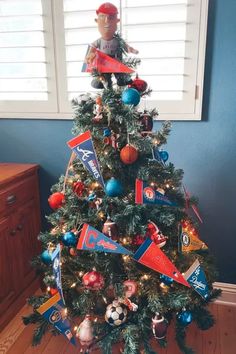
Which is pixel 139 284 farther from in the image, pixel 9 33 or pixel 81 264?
pixel 9 33

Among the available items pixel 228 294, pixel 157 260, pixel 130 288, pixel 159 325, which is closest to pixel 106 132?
pixel 157 260

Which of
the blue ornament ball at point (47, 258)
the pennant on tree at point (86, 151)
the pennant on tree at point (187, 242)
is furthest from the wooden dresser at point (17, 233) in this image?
the pennant on tree at point (187, 242)

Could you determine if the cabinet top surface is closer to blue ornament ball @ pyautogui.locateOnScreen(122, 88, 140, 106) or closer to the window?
the window

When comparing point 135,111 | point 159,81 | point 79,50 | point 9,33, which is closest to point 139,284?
point 135,111

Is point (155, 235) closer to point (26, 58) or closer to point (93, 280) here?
point (93, 280)

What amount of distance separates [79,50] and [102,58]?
59cm

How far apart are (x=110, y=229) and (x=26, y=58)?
1.23 metres

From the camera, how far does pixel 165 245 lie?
4.41 ft

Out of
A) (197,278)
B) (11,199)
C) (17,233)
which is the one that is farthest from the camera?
(17,233)

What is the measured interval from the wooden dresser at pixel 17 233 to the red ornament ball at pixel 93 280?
1.98ft

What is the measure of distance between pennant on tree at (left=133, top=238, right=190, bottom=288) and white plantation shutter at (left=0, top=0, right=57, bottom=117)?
1.11m

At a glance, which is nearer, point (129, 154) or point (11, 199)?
point (129, 154)

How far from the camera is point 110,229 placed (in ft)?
4.08

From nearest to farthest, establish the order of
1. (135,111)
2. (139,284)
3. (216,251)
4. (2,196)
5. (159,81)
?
(135,111) → (139,284) → (2,196) → (159,81) → (216,251)
